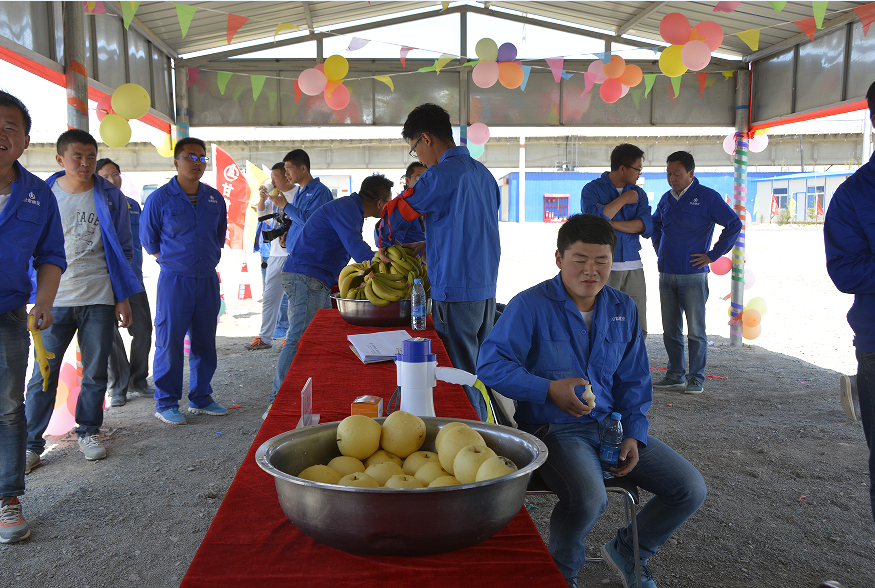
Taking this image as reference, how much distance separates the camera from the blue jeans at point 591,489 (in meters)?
1.78

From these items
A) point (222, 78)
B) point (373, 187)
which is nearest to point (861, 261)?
point (373, 187)

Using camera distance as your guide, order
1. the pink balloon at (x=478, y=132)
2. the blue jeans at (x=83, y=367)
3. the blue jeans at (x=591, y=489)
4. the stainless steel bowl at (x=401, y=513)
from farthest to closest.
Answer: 1. the pink balloon at (x=478, y=132)
2. the blue jeans at (x=83, y=367)
3. the blue jeans at (x=591, y=489)
4. the stainless steel bowl at (x=401, y=513)

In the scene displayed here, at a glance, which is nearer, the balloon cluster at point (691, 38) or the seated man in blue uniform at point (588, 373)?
the seated man in blue uniform at point (588, 373)

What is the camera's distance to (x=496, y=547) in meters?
0.98

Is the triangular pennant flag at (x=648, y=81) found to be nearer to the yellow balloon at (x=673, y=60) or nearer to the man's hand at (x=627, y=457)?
the yellow balloon at (x=673, y=60)

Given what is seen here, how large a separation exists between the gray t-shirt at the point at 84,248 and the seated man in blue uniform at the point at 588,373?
2.61m

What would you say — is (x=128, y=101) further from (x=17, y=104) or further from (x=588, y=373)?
(x=588, y=373)

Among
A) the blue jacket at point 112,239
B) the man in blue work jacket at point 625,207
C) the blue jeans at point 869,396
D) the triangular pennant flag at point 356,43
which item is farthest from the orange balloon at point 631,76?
the blue jacket at point 112,239

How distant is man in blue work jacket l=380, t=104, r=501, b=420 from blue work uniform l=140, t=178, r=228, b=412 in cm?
172

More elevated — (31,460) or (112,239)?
(112,239)

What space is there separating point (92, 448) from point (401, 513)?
11.3 feet

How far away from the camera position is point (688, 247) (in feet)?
16.2

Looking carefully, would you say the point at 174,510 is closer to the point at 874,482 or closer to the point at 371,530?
the point at 371,530

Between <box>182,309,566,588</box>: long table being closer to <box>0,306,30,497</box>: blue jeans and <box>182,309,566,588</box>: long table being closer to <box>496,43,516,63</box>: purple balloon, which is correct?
<box>0,306,30,497</box>: blue jeans
